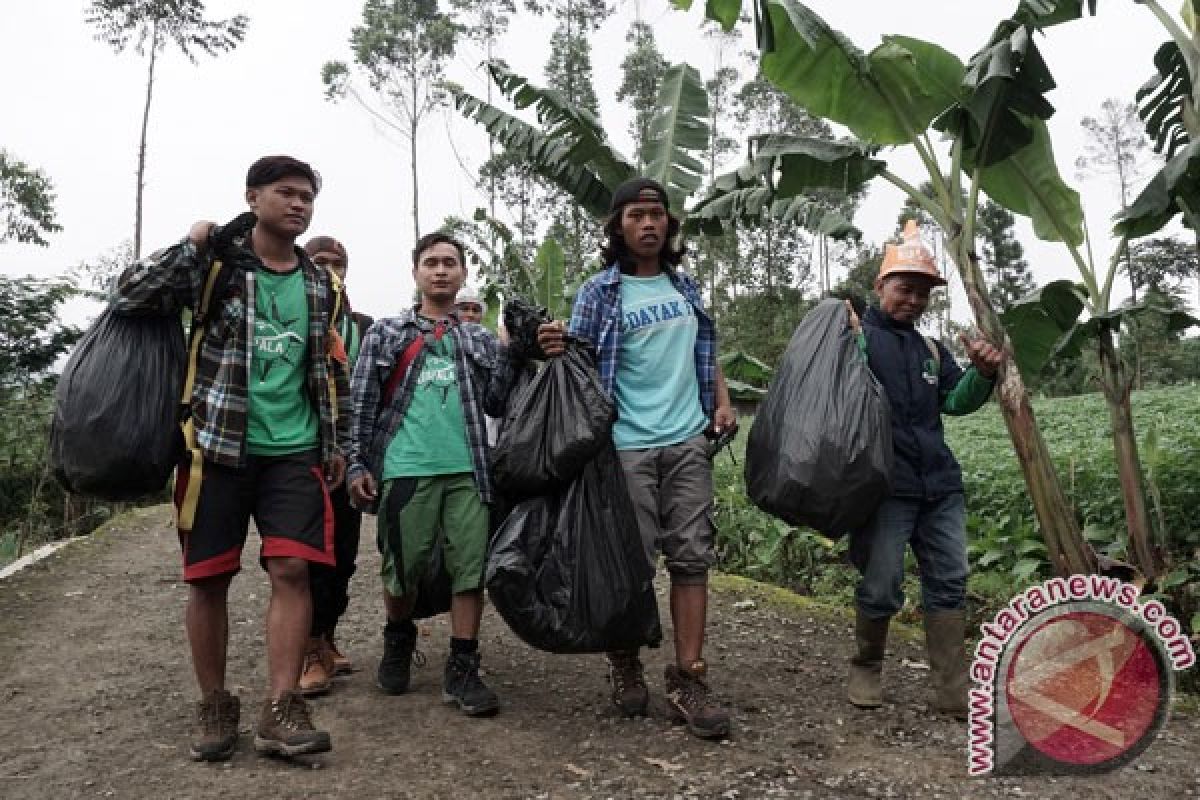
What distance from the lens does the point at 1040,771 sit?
2592mm

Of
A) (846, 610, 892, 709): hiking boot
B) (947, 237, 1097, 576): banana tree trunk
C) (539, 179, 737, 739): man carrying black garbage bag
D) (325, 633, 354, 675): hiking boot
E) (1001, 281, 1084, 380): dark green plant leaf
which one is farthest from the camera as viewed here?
(1001, 281, 1084, 380): dark green plant leaf

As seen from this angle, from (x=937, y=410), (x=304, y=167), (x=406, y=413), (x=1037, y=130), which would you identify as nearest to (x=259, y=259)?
(x=304, y=167)

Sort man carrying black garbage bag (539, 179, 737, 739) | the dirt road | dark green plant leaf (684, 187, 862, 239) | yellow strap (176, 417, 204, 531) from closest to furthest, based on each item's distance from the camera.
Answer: the dirt road < yellow strap (176, 417, 204, 531) < man carrying black garbage bag (539, 179, 737, 739) < dark green plant leaf (684, 187, 862, 239)

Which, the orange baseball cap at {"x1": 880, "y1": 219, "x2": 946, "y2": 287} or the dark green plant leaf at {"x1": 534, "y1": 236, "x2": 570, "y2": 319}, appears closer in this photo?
the orange baseball cap at {"x1": 880, "y1": 219, "x2": 946, "y2": 287}

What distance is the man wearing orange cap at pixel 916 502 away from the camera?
3.16 metres

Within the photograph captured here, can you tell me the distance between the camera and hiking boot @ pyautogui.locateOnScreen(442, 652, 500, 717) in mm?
3135

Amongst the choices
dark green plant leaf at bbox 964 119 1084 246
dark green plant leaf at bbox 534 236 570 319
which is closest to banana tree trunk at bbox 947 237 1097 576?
dark green plant leaf at bbox 964 119 1084 246

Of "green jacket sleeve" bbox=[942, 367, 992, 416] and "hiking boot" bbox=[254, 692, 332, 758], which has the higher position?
"green jacket sleeve" bbox=[942, 367, 992, 416]

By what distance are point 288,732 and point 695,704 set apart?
4.21ft

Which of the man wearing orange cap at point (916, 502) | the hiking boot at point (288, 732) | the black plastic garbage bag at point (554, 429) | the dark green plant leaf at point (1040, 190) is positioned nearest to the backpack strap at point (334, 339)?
the black plastic garbage bag at point (554, 429)

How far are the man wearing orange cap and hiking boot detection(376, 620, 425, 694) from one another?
167cm

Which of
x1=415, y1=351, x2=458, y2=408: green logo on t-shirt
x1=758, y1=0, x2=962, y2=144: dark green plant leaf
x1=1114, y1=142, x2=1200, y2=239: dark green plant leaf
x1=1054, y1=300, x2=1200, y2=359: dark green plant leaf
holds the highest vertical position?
x1=758, y1=0, x2=962, y2=144: dark green plant leaf

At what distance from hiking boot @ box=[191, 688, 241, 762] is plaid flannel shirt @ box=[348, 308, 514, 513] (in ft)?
2.67

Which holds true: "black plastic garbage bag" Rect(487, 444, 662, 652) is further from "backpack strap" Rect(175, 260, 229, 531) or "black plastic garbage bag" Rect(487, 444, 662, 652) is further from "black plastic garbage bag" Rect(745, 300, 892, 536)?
"backpack strap" Rect(175, 260, 229, 531)
